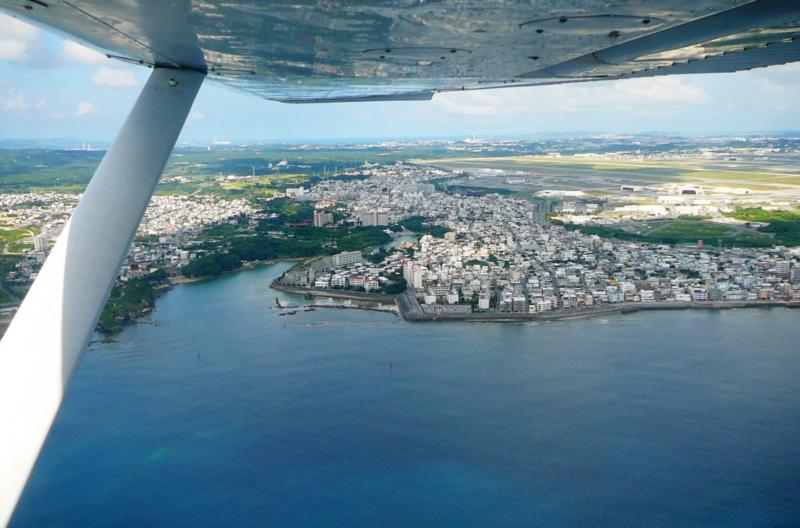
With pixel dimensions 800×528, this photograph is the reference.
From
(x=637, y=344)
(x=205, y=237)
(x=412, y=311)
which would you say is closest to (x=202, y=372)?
(x=412, y=311)

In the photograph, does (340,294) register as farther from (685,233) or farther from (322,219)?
(685,233)

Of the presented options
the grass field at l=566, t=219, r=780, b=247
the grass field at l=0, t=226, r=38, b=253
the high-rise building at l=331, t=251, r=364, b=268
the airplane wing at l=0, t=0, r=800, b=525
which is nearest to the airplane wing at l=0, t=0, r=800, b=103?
the airplane wing at l=0, t=0, r=800, b=525

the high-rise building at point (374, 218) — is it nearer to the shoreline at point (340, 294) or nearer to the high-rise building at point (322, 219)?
the high-rise building at point (322, 219)

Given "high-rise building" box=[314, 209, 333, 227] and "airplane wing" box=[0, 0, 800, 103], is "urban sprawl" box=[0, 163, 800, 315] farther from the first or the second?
"airplane wing" box=[0, 0, 800, 103]

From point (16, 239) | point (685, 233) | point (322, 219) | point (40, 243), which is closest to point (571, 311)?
point (685, 233)

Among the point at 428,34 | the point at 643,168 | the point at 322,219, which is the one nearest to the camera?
the point at 428,34
